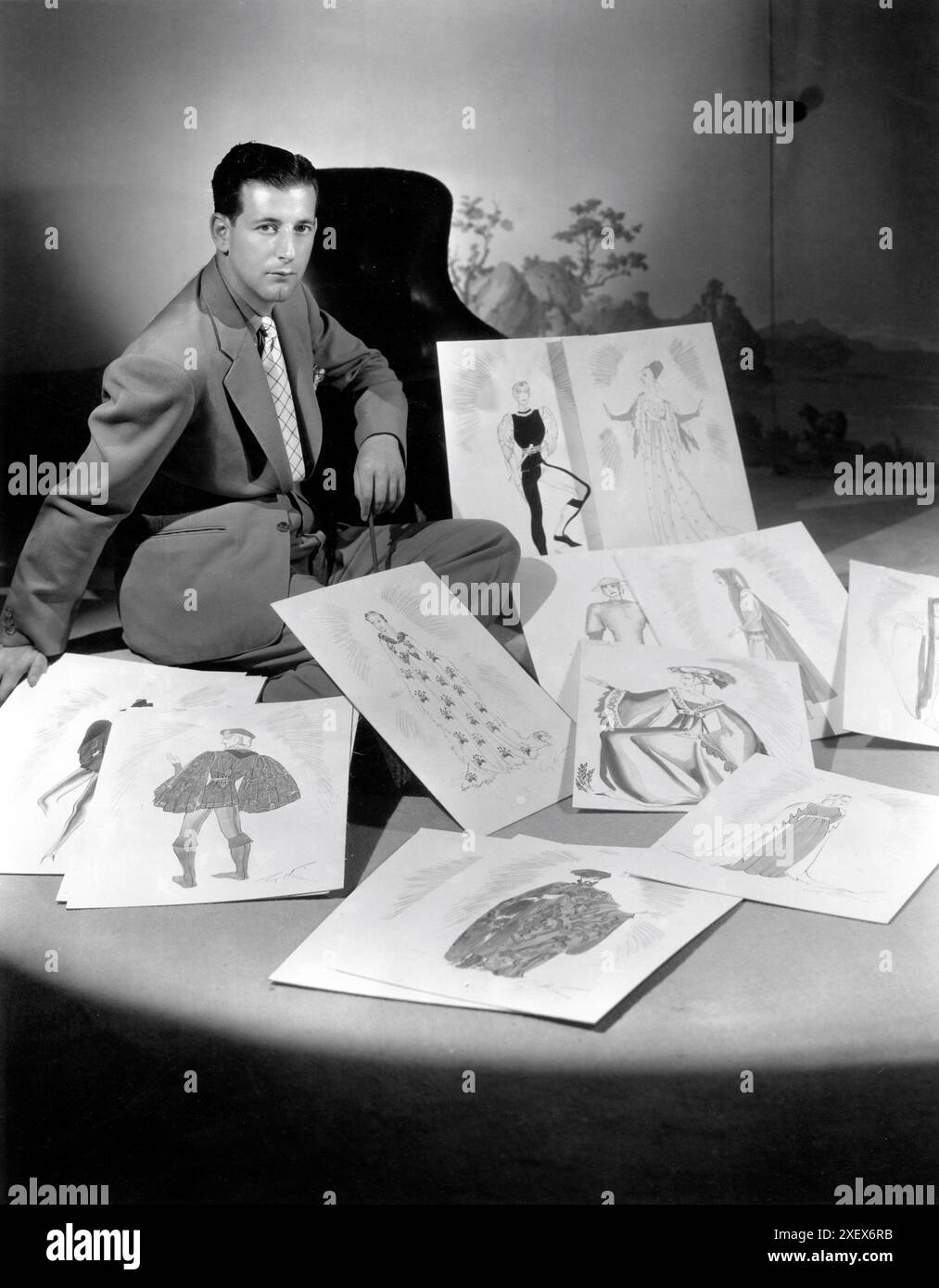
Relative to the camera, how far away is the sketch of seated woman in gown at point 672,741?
2016 mm

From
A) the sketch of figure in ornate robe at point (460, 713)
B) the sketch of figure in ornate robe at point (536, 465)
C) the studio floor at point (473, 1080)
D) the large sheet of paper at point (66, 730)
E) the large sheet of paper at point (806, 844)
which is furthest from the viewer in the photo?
the sketch of figure in ornate robe at point (536, 465)

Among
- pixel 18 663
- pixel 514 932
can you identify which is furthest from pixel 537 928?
pixel 18 663

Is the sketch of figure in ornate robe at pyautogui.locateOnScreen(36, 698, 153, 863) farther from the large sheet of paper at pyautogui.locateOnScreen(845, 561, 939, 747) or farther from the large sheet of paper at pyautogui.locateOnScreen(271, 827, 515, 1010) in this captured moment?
the large sheet of paper at pyautogui.locateOnScreen(845, 561, 939, 747)

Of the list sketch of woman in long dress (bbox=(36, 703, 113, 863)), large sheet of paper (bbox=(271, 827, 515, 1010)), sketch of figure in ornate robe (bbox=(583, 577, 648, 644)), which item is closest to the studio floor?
large sheet of paper (bbox=(271, 827, 515, 1010))

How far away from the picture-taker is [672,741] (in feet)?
6.79

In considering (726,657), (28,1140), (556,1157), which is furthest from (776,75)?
(28,1140)

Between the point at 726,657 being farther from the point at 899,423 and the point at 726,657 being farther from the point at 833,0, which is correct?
the point at 833,0

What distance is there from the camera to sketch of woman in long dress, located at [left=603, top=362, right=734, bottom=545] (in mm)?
2539

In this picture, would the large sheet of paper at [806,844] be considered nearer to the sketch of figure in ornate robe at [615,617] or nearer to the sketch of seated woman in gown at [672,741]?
the sketch of seated woman in gown at [672,741]

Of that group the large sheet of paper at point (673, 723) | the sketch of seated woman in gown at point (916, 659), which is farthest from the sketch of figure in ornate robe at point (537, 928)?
the sketch of seated woman in gown at point (916, 659)

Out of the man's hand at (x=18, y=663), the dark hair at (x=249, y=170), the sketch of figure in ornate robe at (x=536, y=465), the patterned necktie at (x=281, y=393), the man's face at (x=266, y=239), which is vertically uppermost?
the dark hair at (x=249, y=170)

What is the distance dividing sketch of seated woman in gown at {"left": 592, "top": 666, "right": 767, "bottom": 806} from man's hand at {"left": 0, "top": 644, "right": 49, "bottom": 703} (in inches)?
37.6

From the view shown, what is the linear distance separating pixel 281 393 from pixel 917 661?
1272mm
